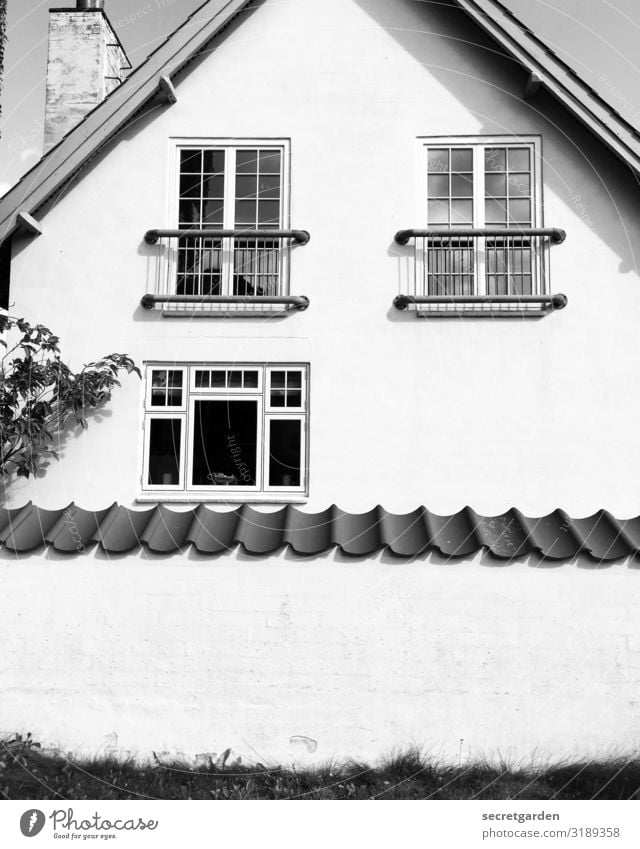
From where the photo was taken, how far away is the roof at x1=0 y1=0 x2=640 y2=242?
9.83 meters

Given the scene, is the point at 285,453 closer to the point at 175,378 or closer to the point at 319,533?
the point at 175,378

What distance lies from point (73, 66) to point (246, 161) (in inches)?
160

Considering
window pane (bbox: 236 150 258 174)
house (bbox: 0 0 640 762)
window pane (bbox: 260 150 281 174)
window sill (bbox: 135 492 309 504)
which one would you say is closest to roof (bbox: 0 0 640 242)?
house (bbox: 0 0 640 762)

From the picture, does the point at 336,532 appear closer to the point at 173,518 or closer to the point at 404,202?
the point at 173,518

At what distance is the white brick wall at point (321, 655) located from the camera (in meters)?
7.64

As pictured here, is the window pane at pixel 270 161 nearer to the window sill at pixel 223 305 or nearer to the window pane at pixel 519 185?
the window sill at pixel 223 305

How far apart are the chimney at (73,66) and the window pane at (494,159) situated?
251 inches

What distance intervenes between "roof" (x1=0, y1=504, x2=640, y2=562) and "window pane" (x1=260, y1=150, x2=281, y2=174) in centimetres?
496

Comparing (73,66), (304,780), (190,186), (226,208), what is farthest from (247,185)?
(304,780)

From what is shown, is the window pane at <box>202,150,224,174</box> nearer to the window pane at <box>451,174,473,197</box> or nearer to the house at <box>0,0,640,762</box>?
the house at <box>0,0,640,762</box>

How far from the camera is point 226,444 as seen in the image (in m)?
10.5

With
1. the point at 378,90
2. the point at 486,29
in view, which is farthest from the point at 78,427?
the point at 486,29

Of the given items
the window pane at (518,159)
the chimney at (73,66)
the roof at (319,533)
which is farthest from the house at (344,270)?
the chimney at (73,66)

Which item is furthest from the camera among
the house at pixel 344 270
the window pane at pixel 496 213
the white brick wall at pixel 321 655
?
the window pane at pixel 496 213
